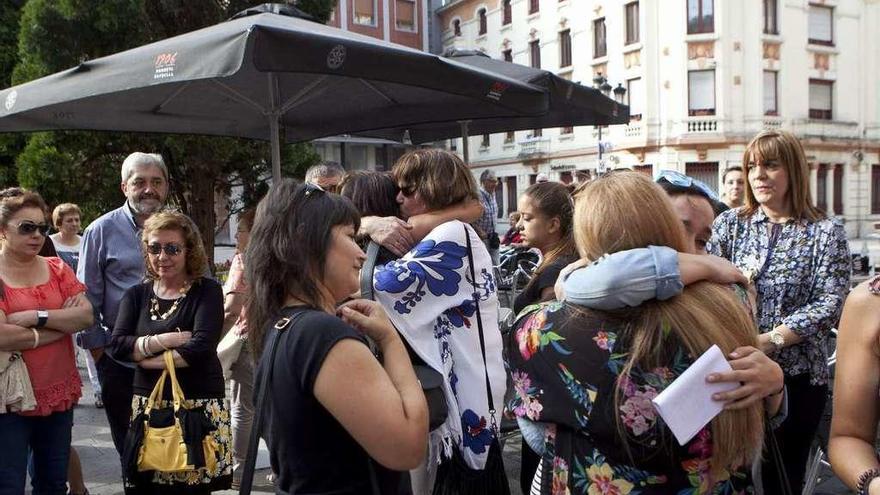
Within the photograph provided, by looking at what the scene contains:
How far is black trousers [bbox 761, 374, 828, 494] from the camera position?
9.62ft

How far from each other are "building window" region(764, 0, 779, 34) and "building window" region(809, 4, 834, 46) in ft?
7.03

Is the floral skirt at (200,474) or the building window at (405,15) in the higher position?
the building window at (405,15)

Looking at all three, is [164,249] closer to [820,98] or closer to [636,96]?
[636,96]

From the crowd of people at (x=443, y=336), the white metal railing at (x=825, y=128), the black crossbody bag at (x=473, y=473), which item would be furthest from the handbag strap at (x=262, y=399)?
the white metal railing at (x=825, y=128)

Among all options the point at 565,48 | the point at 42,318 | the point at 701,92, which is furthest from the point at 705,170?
the point at 42,318

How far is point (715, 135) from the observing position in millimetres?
28344

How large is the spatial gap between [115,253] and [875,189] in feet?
117

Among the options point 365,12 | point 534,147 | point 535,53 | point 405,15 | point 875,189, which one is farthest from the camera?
point 405,15

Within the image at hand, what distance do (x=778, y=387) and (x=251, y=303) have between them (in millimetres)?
1408

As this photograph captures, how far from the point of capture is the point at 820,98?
30656mm

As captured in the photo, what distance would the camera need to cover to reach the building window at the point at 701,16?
92.9 ft

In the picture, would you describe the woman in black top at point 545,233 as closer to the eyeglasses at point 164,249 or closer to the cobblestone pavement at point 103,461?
the cobblestone pavement at point 103,461

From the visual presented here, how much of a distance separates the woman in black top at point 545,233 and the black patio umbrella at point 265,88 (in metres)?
0.73

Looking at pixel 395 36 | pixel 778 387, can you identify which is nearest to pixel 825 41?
pixel 395 36
